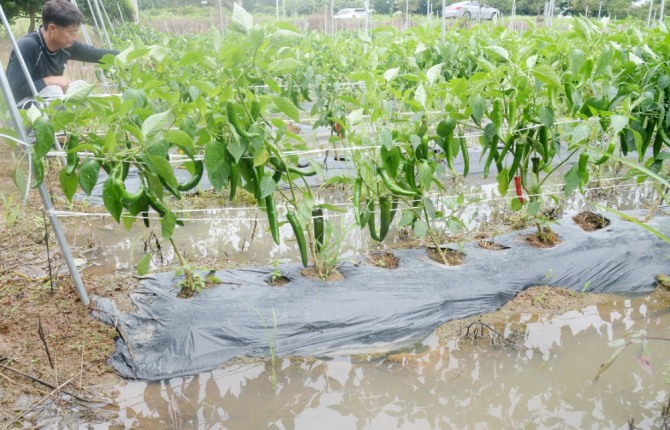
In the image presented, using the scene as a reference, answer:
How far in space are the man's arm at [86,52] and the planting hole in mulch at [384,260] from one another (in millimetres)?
2849

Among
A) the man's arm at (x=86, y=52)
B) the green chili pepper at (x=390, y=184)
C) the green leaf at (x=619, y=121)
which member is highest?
the man's arm at (x=86, y=52)

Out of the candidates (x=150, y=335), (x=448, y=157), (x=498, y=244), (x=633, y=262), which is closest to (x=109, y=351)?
(x=150, y=335)

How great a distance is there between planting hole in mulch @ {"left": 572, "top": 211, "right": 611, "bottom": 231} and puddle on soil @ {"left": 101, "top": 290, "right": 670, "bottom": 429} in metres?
0.86

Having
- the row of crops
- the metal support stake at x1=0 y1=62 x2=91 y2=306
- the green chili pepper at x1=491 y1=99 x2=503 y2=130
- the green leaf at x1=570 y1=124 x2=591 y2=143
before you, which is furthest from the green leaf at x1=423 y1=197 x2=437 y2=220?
the metal support stake at x1=0 y1=62 x2=91 y2=306

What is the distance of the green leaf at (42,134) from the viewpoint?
194 cm

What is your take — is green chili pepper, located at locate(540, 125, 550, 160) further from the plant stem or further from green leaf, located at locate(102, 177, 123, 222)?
green leaf, located at locate(102, 177, 123, 222)

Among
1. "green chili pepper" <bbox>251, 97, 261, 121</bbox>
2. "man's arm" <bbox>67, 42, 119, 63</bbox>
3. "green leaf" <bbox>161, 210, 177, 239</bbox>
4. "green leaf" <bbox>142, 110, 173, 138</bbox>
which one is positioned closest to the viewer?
"green leaf" <bbox>142, 110, 173, 138</bbox>

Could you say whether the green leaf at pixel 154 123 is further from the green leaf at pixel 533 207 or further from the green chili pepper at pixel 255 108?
the green leaf at pixel 533 207

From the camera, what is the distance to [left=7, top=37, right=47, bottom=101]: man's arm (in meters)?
4.04

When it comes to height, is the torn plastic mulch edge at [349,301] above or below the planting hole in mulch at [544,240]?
below

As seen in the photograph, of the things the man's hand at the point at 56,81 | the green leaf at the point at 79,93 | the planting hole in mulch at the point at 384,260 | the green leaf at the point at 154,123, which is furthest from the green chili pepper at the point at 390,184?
the man's hand at the point at 56,81

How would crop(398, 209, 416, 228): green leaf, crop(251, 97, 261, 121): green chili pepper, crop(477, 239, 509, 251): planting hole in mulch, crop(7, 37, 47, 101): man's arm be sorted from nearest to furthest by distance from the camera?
crop(251, 97, 261, 121): green chili pepper, crop(398, 209, 416, 228): green leaf, crop(477, 239, 509, 251): planting hole in mulch, crop(7, 37, 47, 101): man's arm

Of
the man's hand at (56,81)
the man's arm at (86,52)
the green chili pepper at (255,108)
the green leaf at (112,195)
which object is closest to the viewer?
the green leaf at (112,195)

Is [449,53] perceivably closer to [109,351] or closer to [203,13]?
[109,351]
